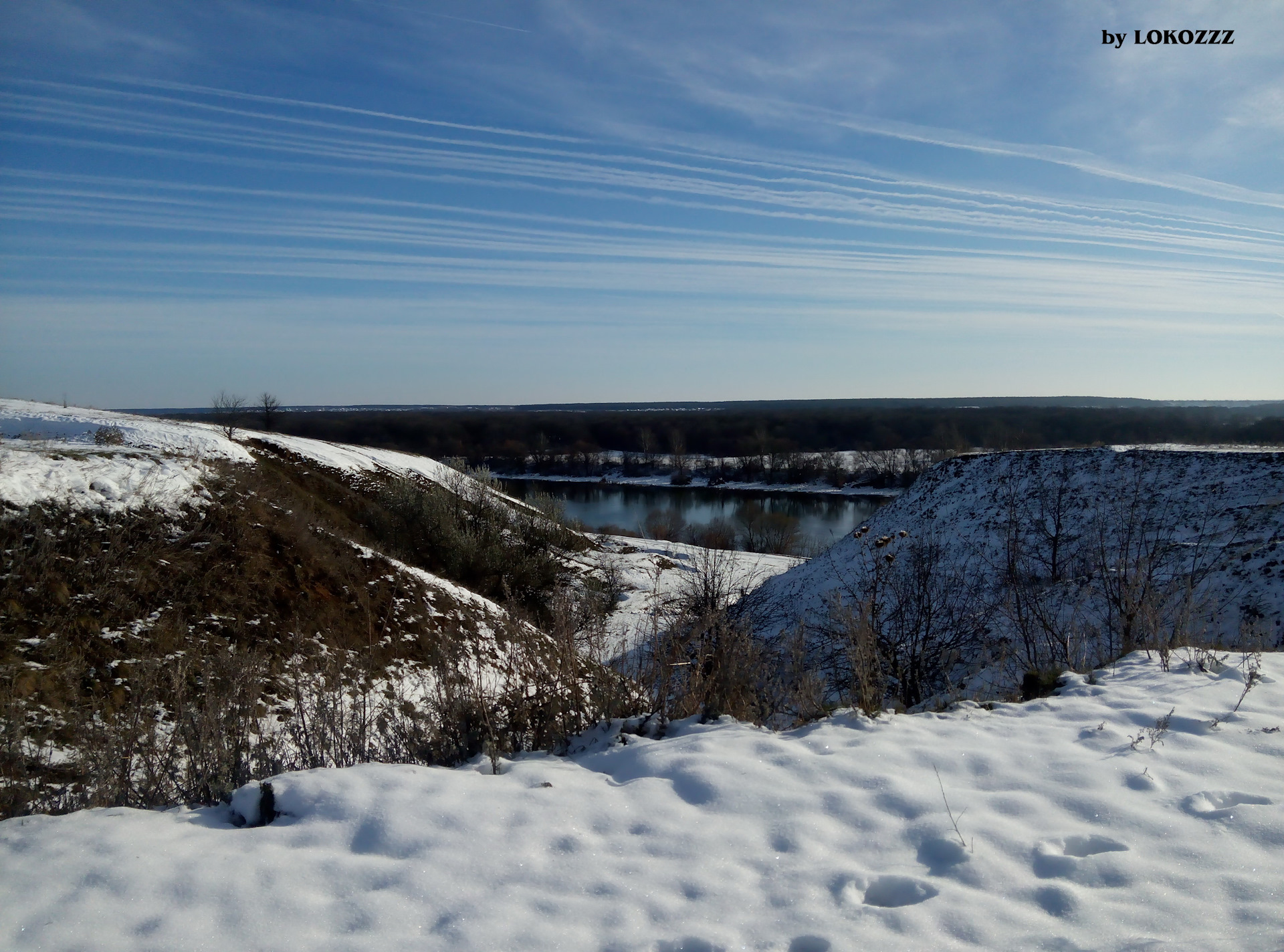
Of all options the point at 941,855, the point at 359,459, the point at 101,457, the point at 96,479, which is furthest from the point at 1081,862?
the point at 359,459

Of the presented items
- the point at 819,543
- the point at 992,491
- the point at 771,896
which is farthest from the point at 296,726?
the point at 819,543

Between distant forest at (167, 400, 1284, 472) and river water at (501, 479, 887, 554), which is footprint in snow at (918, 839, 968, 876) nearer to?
river water at (501, 479, 887, 554)

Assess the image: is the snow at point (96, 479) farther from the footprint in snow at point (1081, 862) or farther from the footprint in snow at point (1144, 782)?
the footprint in snow at point (1144, 782)

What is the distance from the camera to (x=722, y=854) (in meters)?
2.85

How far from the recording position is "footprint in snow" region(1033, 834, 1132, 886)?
8.53ft

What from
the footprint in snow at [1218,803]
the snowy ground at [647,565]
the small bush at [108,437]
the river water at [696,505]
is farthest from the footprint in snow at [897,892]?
the river water at [696,505]

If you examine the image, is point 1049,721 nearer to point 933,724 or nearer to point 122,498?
point 933,724

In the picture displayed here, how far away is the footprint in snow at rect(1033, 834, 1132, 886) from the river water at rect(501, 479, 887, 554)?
107 ft

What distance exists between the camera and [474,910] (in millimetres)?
2521

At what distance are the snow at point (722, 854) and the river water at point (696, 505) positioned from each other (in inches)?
1266

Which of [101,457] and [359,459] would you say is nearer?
[101,457]

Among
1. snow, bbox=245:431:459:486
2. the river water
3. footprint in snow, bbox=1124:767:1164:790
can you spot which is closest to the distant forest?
the river water

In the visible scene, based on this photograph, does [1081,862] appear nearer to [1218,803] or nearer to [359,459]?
[1218,803]

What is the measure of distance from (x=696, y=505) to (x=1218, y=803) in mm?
50374
